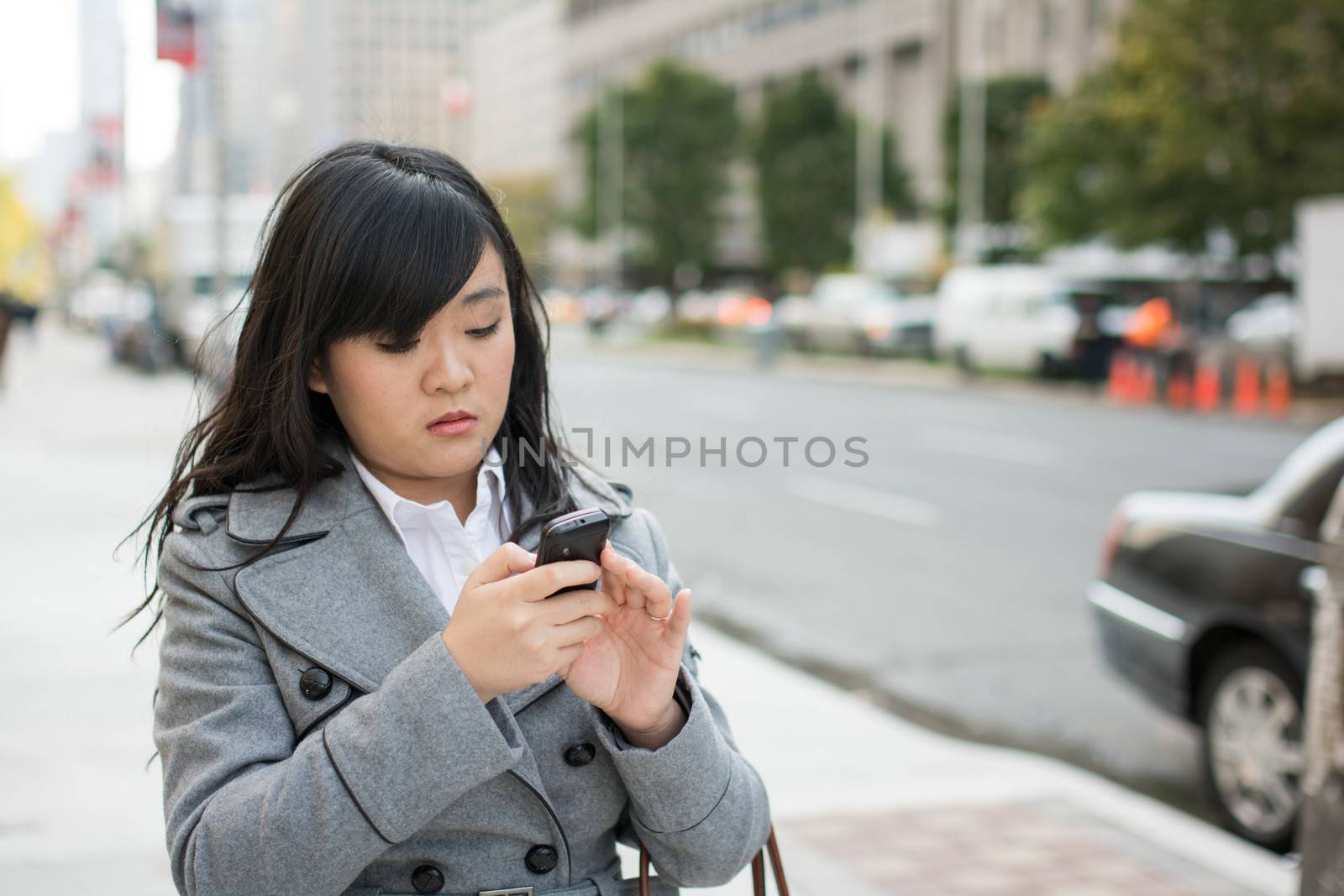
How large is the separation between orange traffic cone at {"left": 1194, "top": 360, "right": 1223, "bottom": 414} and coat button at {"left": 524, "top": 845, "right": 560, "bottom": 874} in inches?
800

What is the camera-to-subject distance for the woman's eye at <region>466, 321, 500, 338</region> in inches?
66.6

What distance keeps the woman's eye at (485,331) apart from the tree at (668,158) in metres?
60.4

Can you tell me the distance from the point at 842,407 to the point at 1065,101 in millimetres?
9359

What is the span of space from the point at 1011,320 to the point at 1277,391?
21.4 ft

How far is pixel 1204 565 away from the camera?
523 cm

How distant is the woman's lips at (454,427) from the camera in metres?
1.70


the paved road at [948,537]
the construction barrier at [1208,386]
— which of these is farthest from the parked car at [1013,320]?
the paved road at [948,537]

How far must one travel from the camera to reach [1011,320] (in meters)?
26.4

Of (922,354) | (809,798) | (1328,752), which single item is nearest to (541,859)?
(1328,752)

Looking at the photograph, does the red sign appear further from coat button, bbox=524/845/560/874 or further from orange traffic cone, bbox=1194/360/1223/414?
coat button, bbox=524/845/560/874

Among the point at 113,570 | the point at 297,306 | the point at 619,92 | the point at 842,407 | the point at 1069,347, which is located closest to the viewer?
the point at 297,306

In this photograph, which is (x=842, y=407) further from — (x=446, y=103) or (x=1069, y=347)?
(x=446, y=103)

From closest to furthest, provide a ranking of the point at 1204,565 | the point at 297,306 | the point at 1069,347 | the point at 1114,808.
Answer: the point at 297,306 → the point at 1114,808 → the point at 1204,565 → the point at 1069,347

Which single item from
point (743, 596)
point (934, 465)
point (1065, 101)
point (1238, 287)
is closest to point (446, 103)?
point (934, 465)
